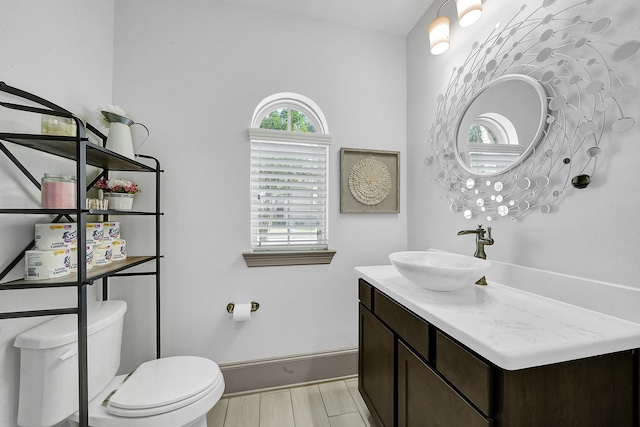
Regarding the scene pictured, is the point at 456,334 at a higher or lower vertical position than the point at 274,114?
lower

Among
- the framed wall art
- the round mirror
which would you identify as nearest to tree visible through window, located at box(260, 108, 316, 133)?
the framed wall art

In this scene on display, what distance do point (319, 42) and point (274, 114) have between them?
2.03 feet

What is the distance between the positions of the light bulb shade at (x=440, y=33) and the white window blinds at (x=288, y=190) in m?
0.87

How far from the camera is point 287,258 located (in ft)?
5.84

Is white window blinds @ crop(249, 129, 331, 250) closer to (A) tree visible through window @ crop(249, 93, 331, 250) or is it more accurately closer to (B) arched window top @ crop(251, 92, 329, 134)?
(A) tree visible through window @ crop(249, 93, 331, 250)

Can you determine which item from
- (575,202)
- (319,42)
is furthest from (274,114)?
(575,202)

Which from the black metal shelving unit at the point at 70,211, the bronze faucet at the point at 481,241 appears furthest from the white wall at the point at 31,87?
the bronze faucet at the point at 481,241

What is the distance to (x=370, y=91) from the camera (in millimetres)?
1956

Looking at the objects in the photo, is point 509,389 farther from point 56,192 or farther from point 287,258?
point 56,192

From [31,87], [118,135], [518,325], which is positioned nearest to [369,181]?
[518,325]

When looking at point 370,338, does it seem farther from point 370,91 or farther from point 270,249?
point 370,91

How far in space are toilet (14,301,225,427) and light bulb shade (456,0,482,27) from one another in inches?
86.9

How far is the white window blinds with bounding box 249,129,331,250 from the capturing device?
1786mm

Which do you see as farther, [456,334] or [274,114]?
[274,114]
